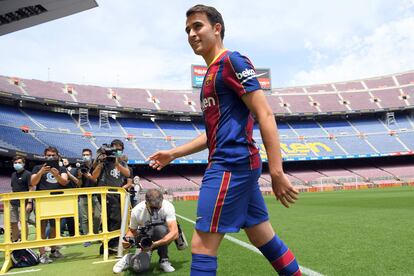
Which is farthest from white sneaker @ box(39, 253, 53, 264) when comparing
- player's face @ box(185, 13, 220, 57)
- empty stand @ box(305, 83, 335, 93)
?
empty stand @ box(305, 83, 335, 93)

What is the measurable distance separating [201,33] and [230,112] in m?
0.54

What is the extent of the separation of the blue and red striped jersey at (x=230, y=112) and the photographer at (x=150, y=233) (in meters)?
2.67

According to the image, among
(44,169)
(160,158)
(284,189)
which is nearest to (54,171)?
(44,169)

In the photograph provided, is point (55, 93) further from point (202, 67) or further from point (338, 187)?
point (338, 187)

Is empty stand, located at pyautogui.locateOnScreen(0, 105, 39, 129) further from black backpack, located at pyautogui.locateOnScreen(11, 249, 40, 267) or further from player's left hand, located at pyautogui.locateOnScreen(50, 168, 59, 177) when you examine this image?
black backpack, located at pyautogui.locateOnScreen(11, 249, 40, 267)

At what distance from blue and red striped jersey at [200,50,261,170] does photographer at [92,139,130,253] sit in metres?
4.08

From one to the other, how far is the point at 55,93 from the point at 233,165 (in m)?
42.8

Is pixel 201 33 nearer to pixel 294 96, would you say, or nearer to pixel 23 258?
pixel 23 258

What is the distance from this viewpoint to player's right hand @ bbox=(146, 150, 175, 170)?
2.81m

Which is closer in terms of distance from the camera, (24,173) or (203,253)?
(203,253)

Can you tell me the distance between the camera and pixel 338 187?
37.6 m

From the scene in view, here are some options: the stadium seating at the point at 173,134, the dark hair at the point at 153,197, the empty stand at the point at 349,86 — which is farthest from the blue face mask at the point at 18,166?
the empty stand at the point at 349,86

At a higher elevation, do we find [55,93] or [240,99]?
[55,93]

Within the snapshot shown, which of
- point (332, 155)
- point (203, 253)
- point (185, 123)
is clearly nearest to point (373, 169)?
point (332, 155)
